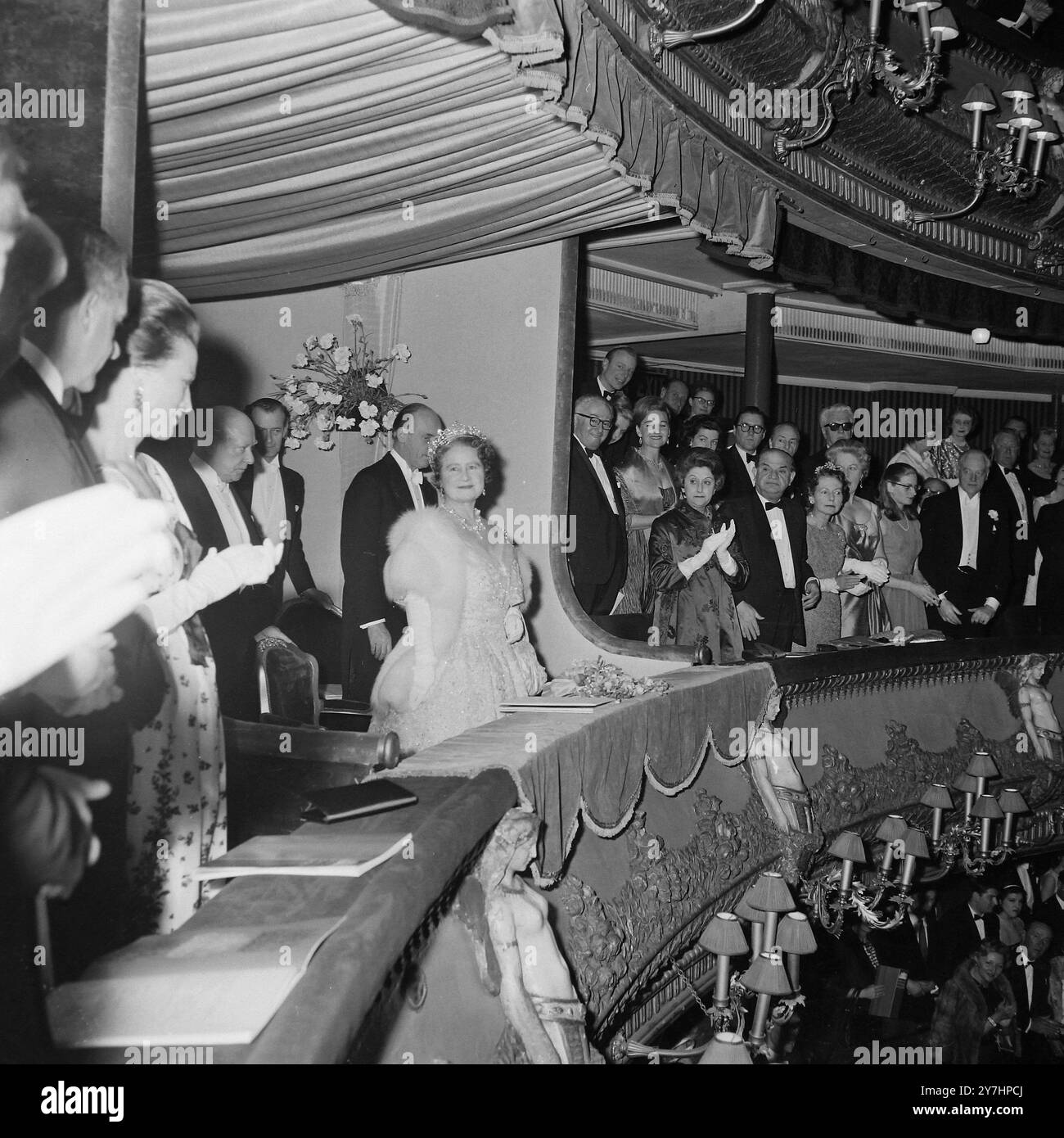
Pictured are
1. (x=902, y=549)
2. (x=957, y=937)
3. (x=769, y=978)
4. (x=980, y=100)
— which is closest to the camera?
(x=769, y=978)

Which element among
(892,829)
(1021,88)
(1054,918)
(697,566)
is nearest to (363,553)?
(697,566)

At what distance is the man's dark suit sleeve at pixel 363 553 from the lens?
5250 millimetres

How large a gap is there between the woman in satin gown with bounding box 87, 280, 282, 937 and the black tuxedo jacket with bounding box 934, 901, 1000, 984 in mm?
3142

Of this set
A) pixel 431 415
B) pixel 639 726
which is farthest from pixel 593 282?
pixel 639 726

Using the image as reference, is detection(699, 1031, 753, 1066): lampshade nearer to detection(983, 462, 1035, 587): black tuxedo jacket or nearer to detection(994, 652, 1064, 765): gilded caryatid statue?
detection(994, 652, 1064, 765): gilded caryatid statue

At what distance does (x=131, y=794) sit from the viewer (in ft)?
9.35

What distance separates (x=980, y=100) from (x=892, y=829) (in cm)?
388

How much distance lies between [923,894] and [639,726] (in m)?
2.49

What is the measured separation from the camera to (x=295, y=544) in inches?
235

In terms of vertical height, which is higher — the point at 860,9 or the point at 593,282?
the point at 860,9

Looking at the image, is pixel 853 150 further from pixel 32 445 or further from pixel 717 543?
pixel 32 445

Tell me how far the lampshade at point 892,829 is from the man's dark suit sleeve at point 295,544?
3042mm
